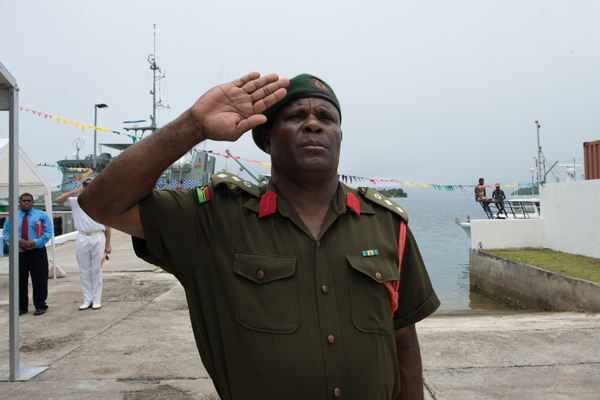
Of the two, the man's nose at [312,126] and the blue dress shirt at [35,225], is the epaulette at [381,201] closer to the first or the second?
the man's nose at [312,126]

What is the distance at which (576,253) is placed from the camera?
11.9 metres

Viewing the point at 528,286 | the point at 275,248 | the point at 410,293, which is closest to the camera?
the point at 275,248

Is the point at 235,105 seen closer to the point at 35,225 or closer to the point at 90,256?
the point at 90,256

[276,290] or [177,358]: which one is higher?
[276,290]

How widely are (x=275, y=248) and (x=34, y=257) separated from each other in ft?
19.0

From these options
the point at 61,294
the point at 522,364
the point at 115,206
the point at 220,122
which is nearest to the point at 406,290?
the point at 220,122

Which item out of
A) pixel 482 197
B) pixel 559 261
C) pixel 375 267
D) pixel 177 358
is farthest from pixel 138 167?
pixel 482 197

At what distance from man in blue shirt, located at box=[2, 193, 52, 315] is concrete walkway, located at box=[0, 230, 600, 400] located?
0.77ft

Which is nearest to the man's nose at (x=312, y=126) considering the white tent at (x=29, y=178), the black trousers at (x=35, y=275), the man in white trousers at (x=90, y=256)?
the man in white trousers at (x=90, y=256)

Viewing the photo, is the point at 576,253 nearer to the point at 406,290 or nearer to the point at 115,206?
the point at 406,290

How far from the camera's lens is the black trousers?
587 centimetres

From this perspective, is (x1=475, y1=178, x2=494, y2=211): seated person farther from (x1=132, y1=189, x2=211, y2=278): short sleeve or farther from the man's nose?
(x1=132, y1=189, x2=211, y2=278): short sleeve

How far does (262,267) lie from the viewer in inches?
55.7

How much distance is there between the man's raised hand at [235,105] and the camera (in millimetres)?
1350
